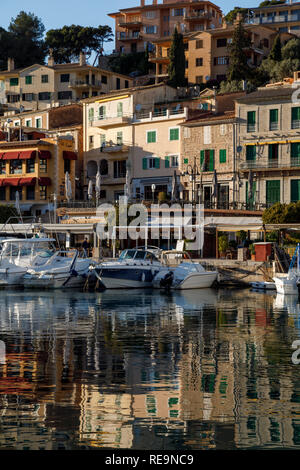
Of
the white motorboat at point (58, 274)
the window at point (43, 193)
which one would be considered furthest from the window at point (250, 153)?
the window at point (43, 193)

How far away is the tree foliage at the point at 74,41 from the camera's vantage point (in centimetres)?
9431

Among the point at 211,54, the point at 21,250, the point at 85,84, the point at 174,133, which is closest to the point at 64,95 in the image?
the point at 85,84

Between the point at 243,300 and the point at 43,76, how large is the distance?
55908 millimetres

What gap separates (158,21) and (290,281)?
2599 inches

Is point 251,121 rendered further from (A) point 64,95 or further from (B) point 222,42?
(A) point 64,95

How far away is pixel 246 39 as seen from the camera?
76.4 meters

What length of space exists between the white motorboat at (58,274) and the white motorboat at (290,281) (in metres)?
10.4

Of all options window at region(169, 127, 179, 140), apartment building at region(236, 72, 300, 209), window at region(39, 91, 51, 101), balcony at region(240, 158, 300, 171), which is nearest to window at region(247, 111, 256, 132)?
apartment building at region(236, 72, 300, 209)

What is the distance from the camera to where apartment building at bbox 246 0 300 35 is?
9225 cm

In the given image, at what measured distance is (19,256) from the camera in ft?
134

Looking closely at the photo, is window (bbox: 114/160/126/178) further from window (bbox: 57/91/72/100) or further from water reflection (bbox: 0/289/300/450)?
water reflection (bbox: 0/289/300/450)

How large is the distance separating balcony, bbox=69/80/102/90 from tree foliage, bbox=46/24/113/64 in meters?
15.9

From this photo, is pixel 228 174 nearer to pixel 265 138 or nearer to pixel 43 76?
pixel 265 138
